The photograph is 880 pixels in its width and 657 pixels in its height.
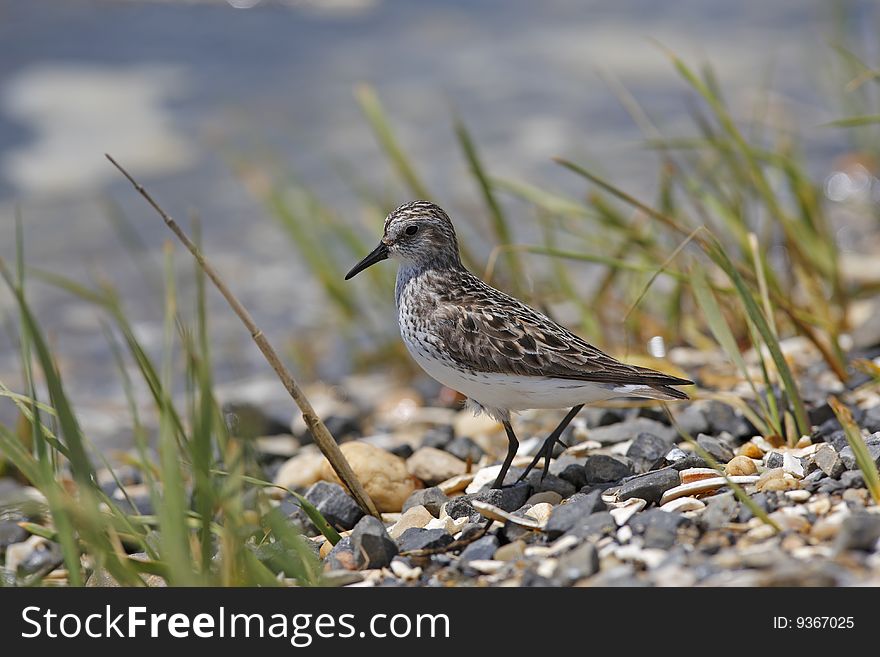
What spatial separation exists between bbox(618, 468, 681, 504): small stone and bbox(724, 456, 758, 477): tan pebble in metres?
0.25

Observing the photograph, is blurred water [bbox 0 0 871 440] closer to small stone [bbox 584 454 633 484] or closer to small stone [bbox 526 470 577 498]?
small stone [bbox 526 470 577 498]

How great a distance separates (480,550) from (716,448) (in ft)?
4.26

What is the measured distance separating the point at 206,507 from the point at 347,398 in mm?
4207

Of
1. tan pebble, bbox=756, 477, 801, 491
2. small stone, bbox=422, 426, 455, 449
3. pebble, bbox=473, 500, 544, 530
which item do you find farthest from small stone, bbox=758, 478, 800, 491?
small stone, bbox=422, 426, 455, 449

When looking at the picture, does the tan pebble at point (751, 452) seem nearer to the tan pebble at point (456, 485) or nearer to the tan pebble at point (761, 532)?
the tan pebble at point (761, 532)

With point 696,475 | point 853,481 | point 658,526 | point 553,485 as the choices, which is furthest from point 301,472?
point 853,481

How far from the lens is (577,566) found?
11.0 feet

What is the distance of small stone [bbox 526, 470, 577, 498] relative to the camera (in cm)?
439

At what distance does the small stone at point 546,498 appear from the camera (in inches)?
167

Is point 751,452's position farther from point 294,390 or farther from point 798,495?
point 294,390

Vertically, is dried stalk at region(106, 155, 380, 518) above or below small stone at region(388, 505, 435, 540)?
above

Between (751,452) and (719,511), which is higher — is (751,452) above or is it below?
above
